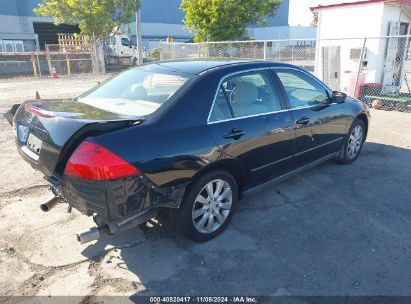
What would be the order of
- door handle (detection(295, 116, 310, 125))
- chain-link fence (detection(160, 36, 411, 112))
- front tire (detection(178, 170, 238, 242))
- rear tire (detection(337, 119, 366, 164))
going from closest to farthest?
front tire (detection(178, 170, 238, 242)), door handle (detection(295, 116, 310, 125)), rear tire (detection(337, 119, 366, 164)), chain-link fence (detection(160, 36, 411, 112))

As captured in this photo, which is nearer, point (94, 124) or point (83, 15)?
point (94, 124)

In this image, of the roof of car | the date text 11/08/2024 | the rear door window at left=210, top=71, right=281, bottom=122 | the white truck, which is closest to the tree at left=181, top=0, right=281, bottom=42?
the roof of car

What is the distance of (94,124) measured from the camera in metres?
2.64

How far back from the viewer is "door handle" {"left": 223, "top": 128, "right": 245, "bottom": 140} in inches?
130

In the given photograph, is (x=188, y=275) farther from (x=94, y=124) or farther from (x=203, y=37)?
(x=203, y=37)

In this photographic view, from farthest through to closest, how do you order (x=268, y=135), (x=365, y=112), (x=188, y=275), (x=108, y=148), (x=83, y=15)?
(x=83, y=15)
(x=365, y=112)
(x=268, y=135)
(x=188, y=275)
(x=108, y=148)

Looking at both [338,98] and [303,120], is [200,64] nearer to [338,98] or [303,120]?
[303,120]

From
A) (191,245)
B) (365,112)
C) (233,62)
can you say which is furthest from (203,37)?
(191,245)

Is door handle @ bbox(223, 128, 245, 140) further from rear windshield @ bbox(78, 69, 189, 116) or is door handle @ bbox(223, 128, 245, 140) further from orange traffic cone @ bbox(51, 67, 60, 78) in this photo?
orange traffic cone @ bbox(51, 67, 60, 78)

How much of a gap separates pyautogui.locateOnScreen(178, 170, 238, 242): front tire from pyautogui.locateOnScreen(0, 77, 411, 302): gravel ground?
5.5 inches

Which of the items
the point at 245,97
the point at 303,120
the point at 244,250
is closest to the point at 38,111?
the point at 245,97

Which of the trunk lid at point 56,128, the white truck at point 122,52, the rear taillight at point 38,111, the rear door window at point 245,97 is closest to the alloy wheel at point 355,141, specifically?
the rear door window at point 245,97

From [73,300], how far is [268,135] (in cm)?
236

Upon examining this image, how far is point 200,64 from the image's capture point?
3.68 m
